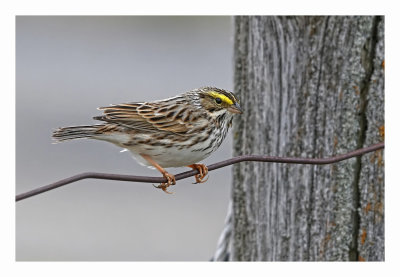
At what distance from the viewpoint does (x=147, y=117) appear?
362 centimetres

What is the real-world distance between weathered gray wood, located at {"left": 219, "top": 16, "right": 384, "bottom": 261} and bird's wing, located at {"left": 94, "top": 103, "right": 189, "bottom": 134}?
1.71 ft

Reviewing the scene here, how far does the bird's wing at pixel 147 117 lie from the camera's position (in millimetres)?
3527

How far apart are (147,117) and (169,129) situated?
0.56 feet

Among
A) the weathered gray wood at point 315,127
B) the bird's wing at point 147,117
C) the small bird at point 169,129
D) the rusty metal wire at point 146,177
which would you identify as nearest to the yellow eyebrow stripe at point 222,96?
the small bird at point 169,129

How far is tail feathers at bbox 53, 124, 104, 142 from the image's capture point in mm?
3373

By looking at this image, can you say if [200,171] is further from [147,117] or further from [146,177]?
[146,177]

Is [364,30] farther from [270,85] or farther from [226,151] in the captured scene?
[226,151]

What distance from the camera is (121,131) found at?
3562mm

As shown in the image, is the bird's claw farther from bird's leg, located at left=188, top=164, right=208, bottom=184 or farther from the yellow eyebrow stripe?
the yellow eyebrow stripe

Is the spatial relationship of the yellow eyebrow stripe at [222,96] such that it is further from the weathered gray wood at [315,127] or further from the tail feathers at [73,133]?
the tail feathers at [73,133]

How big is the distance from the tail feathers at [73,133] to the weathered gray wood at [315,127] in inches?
38.7

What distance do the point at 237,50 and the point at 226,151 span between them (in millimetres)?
4329

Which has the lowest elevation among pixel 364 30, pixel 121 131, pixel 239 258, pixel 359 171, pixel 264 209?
pixel 239 258

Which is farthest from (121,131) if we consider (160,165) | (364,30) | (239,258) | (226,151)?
(226,151)
